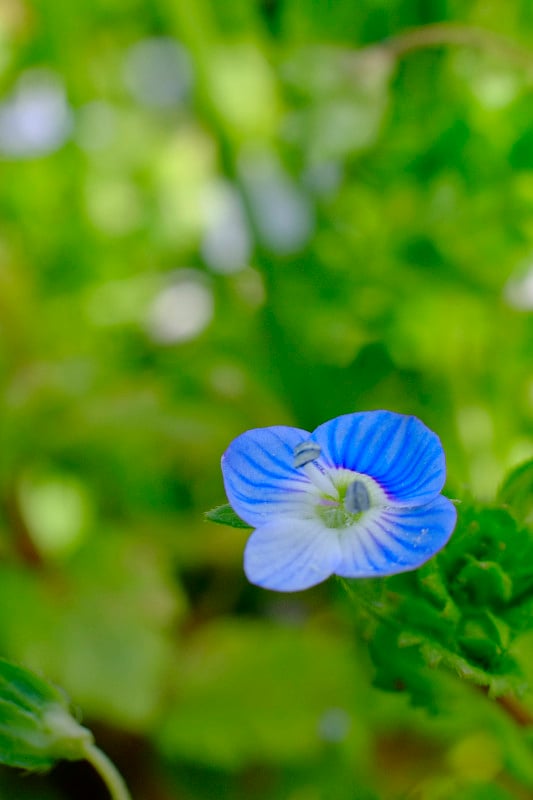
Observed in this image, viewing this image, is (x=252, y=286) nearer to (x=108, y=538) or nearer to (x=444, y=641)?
(x=108, y=538)

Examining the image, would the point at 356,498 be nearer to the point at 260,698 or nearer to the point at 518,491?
the point at 518,491

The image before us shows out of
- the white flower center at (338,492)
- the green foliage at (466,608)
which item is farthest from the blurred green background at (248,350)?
the white flower center at (338,492)

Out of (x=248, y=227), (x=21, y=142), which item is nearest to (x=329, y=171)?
(x=248, y=227)

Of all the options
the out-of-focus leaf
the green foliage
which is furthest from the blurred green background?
the green foliage

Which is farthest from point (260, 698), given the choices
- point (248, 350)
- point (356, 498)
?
point (356, 498)

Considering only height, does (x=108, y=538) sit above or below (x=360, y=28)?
below

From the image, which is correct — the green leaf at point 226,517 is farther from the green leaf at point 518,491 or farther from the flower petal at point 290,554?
the green leaf at point 518,491
